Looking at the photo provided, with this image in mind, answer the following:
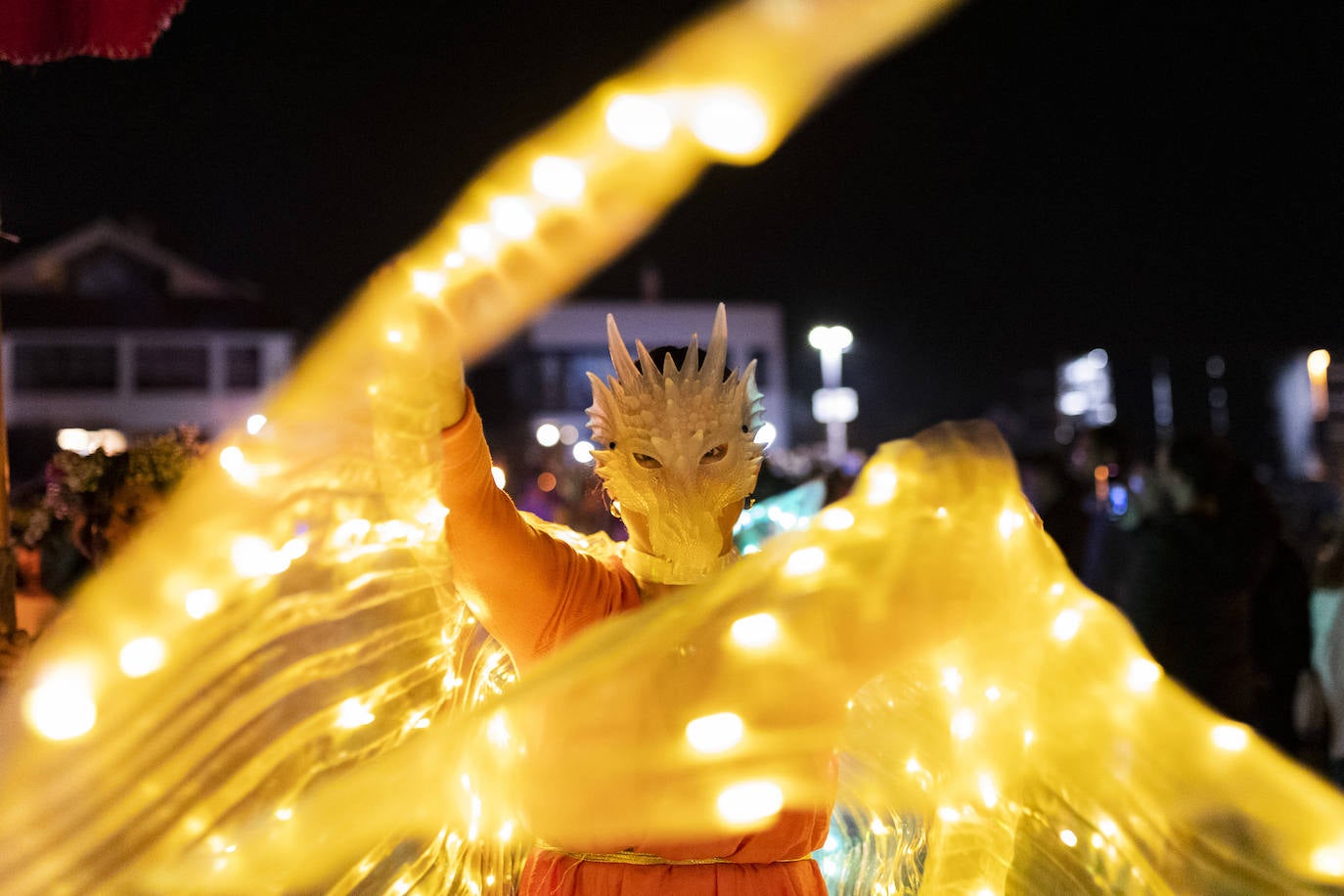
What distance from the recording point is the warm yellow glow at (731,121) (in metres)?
1.95

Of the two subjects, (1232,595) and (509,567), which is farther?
(1232,595)

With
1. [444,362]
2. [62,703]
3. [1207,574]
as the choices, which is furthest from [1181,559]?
[62,703]

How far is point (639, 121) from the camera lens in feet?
7.18

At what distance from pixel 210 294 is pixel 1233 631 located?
35801 millimetres

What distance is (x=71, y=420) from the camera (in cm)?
3142

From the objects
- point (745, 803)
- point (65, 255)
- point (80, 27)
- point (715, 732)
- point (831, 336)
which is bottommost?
point (745, 803)

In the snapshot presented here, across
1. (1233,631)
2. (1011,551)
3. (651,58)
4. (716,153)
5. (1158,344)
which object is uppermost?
(1158,344)

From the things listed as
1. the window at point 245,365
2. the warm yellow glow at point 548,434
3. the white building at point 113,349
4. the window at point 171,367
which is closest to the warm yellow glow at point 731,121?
the warm yellow glow at point 548,434

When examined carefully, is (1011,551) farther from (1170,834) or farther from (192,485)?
(192,485)

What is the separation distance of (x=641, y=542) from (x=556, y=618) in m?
0.33

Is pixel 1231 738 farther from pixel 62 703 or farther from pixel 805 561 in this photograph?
pixel 62 703

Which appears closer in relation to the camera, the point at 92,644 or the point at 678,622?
the point at 678,622

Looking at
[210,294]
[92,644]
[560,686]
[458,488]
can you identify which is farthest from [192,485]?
[210,294]

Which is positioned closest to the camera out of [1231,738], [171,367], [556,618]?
[1231,738]
